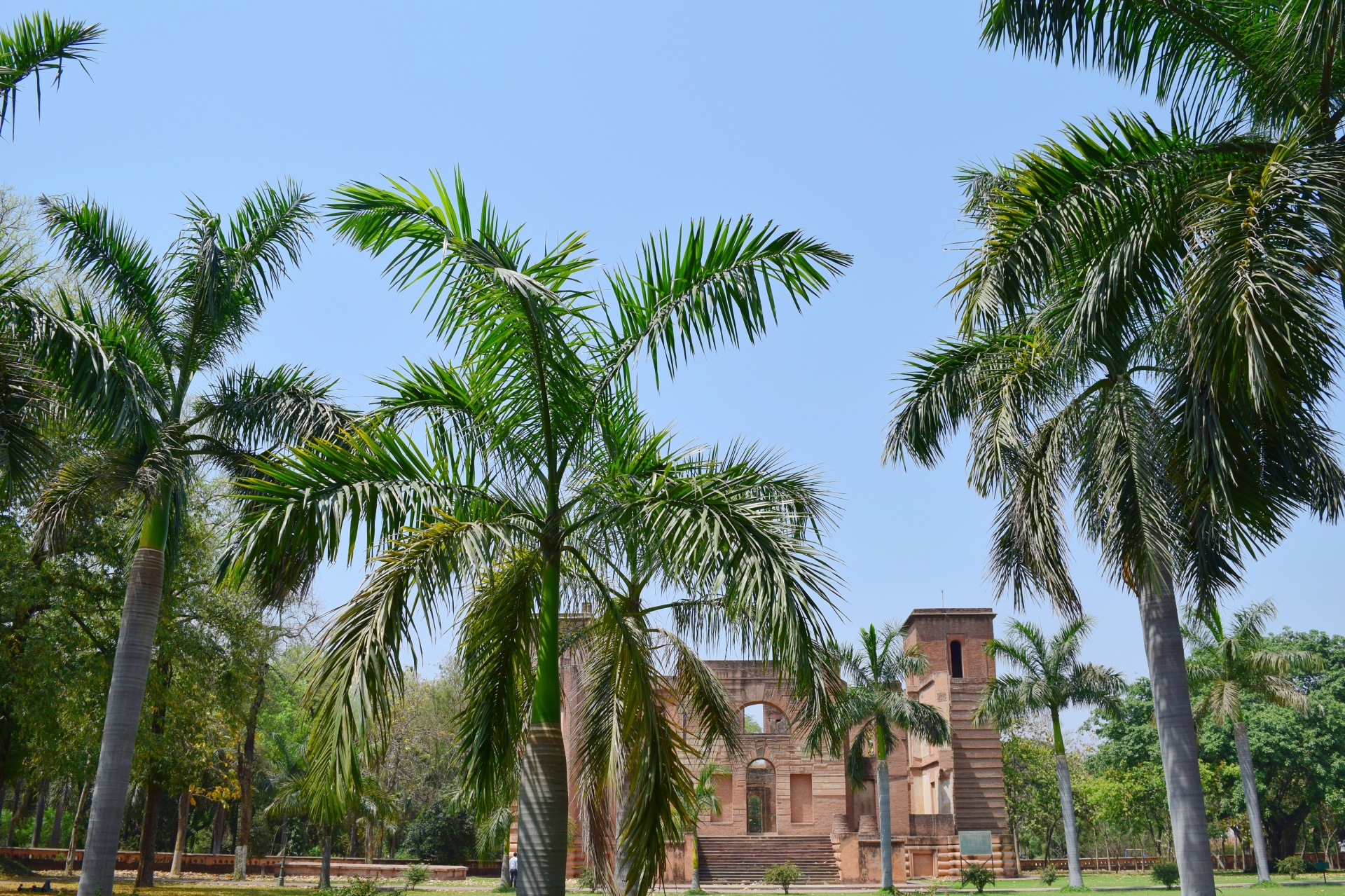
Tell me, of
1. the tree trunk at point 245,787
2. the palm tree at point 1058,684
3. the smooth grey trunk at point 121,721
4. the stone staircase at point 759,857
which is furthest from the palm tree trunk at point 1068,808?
the smooth grey trunk at point 121,721

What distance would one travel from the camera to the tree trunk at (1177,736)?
29.6ft

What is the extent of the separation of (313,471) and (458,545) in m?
0.95

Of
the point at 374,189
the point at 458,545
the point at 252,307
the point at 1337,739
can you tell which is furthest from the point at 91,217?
the point at 1337,739

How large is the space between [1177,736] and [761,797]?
40.6m

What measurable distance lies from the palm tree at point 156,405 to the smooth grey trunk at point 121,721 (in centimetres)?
2

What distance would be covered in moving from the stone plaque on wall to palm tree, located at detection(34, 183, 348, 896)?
29.1m

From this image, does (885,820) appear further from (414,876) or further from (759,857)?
(414,876)

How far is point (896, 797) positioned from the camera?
39969 mm

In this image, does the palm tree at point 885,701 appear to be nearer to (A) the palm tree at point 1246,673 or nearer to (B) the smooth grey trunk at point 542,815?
(A) the palm tree at point 1246,673

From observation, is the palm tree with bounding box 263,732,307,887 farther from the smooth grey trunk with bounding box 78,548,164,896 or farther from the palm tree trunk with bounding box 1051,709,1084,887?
the palm tree trunk with bounding box 1051,709,1084,887

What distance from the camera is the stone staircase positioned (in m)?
34.2

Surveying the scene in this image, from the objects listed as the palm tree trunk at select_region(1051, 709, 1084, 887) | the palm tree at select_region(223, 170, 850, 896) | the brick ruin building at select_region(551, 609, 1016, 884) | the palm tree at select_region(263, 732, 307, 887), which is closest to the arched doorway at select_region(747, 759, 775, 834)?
the brick ruin building at select_region(551, 609, 1016, 884)

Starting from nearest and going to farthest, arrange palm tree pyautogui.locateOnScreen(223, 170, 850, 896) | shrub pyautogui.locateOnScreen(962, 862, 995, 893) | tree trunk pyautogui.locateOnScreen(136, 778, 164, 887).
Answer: palm tree pyautogui.locateOnScreen(223, 170, 850, 896), tree trunk pyautogui.locateOnScreen(136, 778, 164, 887), shrub pyautogui.locateOnScreen(962, 862, 995, 893)

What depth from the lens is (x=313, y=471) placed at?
19.4 feet
